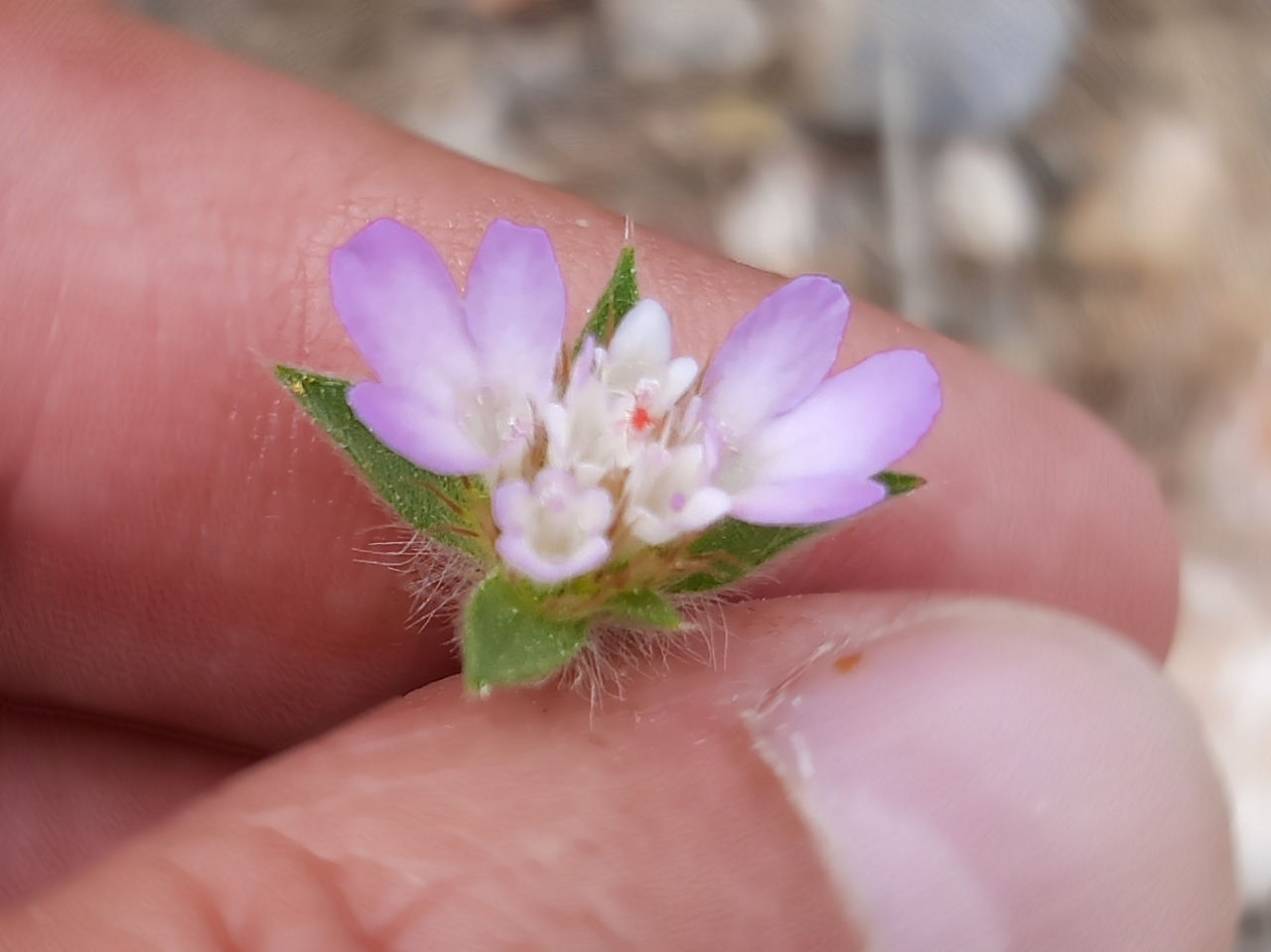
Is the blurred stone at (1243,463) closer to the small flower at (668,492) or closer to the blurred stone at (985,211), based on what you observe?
the blurred stone at (985,211)

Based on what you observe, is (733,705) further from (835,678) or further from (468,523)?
(468,523)

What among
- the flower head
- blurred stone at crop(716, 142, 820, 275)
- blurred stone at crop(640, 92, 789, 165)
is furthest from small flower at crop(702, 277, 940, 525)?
blurred stone at crop(640, 92, 789, 165)

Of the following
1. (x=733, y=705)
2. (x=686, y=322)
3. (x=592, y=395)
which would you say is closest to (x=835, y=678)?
(x=733, y=705)

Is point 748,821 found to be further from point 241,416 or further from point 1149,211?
point 1149,211

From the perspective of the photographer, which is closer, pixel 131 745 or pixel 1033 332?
pixel 131 745

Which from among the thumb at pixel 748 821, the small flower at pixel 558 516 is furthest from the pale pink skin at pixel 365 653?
the small flower at pixel 558 516

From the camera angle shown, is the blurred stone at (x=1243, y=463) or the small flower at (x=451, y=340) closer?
the small flower at (x=451, y=340)

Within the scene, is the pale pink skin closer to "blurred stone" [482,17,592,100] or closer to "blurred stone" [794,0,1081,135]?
"blurred stone" [482,17,592,100]
